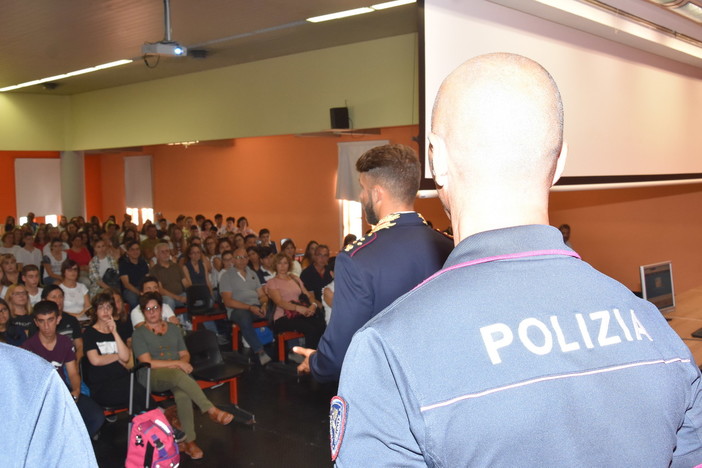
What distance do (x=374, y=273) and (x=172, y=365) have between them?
3155 mm

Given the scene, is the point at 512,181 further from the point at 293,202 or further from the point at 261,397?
the point at 293,202

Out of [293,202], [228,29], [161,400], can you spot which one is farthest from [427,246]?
[293,202]

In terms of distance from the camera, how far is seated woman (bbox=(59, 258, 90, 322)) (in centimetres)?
622

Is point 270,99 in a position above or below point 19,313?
above

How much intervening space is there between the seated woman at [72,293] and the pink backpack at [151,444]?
255cm

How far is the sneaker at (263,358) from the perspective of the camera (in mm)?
6668

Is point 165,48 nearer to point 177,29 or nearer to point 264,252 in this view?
point 177,29

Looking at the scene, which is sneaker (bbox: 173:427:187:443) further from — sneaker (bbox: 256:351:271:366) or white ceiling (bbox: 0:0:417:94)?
white ceiling (bbox: 0:0:417:94)

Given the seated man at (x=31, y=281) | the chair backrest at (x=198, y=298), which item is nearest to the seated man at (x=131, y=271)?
the chair backrest at (x=198, y=298)

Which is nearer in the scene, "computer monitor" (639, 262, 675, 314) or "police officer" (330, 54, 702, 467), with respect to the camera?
"police officer" (330, 54, 702, 467)

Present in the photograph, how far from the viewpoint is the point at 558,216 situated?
30.8ft

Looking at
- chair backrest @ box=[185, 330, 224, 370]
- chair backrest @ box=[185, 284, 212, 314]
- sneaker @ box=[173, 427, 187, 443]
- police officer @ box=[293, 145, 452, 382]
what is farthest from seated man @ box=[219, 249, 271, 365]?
police officer @ box=[293, 145, 452, 382]

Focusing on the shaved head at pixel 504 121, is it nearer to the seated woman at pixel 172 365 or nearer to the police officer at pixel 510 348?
the police officer at pixel 510 348

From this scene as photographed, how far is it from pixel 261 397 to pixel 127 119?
810 centimetres
